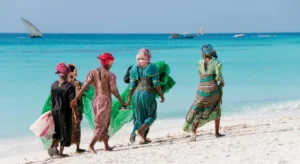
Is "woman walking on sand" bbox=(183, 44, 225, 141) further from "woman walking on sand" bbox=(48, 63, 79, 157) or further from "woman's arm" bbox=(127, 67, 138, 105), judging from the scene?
"woman walking on sand" bbox=(48, 63, 79, 157)

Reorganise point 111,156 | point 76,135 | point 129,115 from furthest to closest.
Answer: point 129,115 < point 76,135 < point 111,156

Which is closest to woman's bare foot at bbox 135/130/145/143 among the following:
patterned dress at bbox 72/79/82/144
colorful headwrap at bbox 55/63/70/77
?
patterned dress at bbox 72/79/82/144

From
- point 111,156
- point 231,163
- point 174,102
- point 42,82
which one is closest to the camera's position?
point 231,163

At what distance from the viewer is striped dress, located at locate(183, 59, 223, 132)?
7625 millimetres

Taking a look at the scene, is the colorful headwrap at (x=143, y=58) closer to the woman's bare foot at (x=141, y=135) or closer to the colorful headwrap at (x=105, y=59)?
the colorful headwrap at (x=105, y=59)

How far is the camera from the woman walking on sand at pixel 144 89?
7.58 metres

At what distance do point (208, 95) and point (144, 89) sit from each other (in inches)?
32.9

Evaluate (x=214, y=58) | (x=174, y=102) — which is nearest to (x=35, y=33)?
(x=174, y=102)

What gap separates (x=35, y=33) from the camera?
11206 cm

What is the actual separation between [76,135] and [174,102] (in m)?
7.26

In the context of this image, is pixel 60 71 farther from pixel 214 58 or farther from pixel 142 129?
pixel 214 58

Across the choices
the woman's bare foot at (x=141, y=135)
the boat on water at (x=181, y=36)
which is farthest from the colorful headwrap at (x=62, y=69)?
the boat on water at (x=181, y=36)
